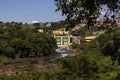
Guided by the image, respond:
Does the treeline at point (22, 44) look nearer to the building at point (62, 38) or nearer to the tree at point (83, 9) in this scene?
the building at point (62, 38)

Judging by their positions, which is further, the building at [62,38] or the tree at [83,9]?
the building at [62,38]

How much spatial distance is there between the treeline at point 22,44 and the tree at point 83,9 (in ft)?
145

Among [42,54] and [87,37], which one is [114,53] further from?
[87,37]

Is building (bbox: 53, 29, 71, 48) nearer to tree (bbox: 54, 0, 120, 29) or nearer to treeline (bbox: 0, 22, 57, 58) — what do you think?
treeline (bbox: 0, 22, 57, 58)

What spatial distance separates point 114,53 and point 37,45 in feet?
161

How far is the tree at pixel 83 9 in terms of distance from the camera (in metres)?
3.32

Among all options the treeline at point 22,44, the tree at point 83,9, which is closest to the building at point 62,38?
the treeline at point 22,44

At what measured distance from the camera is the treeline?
48.0m

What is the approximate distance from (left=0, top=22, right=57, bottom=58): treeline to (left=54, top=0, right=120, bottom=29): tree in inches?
1740

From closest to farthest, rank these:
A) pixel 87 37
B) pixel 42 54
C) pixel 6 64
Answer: pixel 6 64
pixel 42 54
pixel 87 37

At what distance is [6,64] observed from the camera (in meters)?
43.5

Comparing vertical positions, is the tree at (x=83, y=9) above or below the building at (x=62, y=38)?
above

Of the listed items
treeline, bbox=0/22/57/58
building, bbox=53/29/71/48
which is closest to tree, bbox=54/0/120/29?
treeline, bbox=0/22/57/58

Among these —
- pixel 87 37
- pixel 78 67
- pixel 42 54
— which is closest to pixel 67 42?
pixel 87 37
